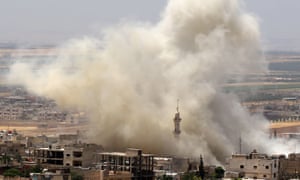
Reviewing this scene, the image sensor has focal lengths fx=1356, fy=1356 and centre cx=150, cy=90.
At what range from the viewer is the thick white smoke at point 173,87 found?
5356 cm

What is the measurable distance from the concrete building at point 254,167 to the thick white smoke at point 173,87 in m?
3.89

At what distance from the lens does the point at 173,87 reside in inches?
2200

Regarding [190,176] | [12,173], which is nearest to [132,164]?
[190,176]

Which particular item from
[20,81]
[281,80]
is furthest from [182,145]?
[281,80]

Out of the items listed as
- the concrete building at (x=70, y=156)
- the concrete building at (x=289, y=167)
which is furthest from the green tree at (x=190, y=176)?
the concrete building at (x=70, y=156)

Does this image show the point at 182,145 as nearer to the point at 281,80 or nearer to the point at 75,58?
the point at 75,58

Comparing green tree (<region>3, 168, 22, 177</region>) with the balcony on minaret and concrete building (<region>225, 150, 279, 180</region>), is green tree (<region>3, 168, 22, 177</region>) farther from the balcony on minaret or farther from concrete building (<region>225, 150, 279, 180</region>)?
the balcony on minaret

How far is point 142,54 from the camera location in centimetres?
5797

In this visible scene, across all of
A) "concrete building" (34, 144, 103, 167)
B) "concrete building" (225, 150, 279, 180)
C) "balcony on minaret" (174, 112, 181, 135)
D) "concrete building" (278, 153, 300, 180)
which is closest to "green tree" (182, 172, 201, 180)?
"concrete building" (225, 150, 279, 180)

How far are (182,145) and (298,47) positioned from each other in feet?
428

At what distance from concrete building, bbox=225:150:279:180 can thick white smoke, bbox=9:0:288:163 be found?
12.8 ft

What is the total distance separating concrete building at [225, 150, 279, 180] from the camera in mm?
47250

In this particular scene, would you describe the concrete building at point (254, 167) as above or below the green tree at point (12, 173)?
above

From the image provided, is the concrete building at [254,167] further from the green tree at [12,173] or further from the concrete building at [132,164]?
the green tree at [12,173]
